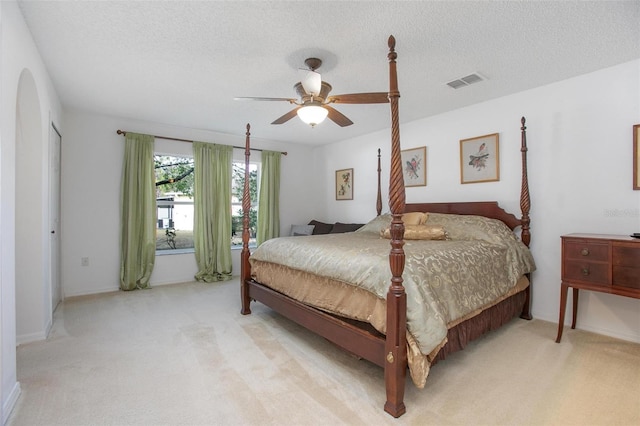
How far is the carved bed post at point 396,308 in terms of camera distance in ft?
5.78

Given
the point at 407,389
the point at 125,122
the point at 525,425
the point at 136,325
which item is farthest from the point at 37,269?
the point at 525,425

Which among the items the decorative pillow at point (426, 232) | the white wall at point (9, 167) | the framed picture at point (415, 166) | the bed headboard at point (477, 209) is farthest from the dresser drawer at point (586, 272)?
the white wall at point (9, 167)

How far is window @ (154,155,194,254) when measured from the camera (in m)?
4.87

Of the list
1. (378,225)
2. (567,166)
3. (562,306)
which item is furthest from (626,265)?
(378,225)

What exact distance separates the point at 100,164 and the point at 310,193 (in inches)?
136

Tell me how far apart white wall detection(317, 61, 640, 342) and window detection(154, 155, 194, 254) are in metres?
3.86

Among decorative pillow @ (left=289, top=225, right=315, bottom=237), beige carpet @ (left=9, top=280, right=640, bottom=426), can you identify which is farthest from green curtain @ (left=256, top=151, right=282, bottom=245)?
beige carpet @ (left=9, top=280, right=640, bottom=426)

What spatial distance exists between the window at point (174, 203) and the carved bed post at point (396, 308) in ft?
13.3

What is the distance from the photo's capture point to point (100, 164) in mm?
4266

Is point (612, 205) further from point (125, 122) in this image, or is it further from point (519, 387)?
point (125, 122)

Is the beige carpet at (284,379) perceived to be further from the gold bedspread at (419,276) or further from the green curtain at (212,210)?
the green curtain at (212,210)

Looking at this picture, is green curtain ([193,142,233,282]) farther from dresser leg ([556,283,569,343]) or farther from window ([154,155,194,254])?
dresser leg ([556,283,569,343])

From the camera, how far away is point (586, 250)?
250 cm

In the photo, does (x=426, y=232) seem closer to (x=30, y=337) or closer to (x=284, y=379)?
(x=284, y=379)
